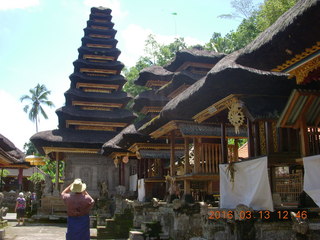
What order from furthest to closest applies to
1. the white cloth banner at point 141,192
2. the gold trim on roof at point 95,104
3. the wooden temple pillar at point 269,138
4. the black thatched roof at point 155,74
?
the gold trim on roof at point 95,104 < the black thatched roof at point 155,74 < the white cloth banner at point 141,192 < the wooden temple pillar at point 269,138

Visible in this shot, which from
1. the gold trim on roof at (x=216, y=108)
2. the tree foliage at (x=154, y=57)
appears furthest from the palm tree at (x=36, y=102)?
the gold trim on roof at (x=216, y=108)

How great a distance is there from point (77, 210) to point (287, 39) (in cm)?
502

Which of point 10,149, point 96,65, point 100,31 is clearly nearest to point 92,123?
point 96,65

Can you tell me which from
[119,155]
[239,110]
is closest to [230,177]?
[239,110]

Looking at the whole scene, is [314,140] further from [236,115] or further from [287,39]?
[287,39]

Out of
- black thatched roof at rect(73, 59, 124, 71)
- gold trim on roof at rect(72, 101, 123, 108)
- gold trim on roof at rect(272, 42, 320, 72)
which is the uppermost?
black thatched roof at rect(73, 59, 124, 71)

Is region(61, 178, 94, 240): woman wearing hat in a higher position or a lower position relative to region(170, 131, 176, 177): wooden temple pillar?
lower

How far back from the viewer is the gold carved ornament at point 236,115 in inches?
375

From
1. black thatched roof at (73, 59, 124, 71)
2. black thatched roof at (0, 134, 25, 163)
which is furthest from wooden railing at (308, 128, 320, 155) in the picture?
black thatched roof at (0, 134, 25, 163)

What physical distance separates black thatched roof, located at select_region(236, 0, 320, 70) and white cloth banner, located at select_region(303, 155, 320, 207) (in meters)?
1.94

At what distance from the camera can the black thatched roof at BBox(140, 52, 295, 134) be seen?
8.76 meters

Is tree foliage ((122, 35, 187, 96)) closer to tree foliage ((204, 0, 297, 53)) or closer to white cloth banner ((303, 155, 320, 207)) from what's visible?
tree foliage ((204, 0, 297, 53))

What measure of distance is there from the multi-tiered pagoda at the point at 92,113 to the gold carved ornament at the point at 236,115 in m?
15.3

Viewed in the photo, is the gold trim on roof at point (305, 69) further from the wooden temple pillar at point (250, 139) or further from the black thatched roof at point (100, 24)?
the black thatched roof at point (100, 24)
